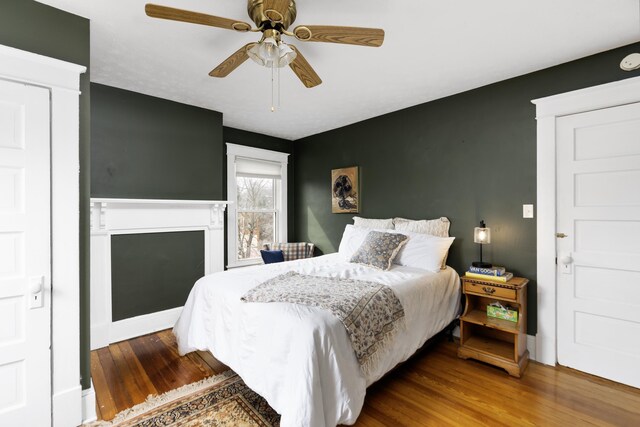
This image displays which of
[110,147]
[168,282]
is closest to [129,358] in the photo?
[168,282]

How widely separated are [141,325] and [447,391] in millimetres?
2928

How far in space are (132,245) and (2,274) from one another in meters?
1.44

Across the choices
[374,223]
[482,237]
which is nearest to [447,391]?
[482,237]

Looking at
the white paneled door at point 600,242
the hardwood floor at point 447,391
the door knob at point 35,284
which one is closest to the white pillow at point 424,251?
the hardwood floor at point 447,391

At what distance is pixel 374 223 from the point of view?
143 inches

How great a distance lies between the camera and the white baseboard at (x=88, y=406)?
1.86 metres

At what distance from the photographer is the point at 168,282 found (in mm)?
3289

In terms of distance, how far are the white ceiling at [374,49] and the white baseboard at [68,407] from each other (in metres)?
2.32

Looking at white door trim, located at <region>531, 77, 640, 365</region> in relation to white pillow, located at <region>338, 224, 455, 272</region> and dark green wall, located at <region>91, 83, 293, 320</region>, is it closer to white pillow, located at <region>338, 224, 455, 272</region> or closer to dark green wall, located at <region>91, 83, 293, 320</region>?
white pillow, located at <region>338, 224, 455, 272</region>

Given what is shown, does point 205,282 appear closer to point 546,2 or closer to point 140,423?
point 140,423

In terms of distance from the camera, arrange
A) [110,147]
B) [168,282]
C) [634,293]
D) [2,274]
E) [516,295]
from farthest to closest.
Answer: [168,282] < [110,147] < [516,295] < [634,293] < [2,274]

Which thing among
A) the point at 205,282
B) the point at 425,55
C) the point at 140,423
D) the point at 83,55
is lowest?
the point at 140,423

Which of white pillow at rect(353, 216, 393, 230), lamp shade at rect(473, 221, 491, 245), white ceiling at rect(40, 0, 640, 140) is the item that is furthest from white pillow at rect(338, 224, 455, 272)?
white ceiling at rect(40, 0, 640, 140)

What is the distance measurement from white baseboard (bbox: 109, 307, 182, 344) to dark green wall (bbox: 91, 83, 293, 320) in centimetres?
7
